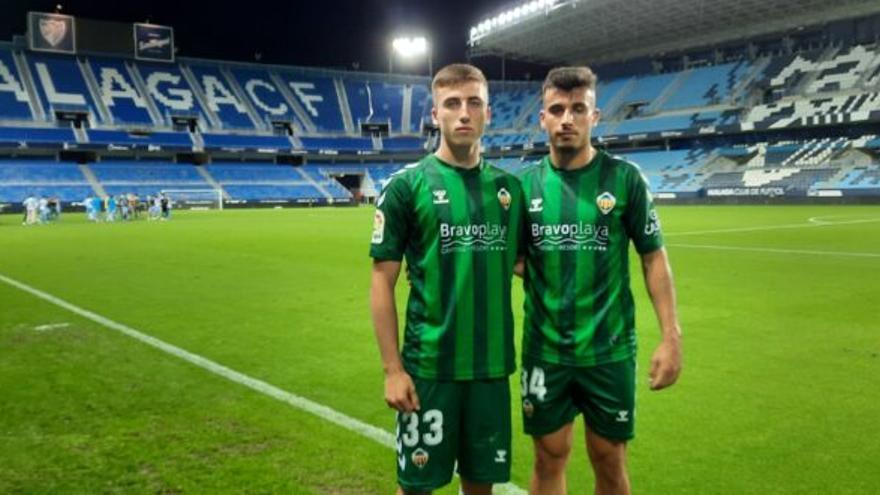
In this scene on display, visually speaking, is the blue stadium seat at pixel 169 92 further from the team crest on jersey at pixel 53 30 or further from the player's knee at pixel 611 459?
the player's knee at pixel 611 459

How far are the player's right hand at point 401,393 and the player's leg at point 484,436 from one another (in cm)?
22

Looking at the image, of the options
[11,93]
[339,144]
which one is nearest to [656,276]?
[11,93]

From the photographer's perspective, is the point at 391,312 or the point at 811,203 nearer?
the point at 391,312

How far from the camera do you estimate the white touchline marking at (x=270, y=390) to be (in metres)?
4.79

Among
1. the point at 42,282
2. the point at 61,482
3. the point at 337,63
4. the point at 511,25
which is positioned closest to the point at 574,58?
the point at 511,25

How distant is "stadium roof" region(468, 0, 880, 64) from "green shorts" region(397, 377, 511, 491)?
51677 mm

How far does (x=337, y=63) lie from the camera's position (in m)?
73.4

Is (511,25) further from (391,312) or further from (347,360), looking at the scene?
(391,312)

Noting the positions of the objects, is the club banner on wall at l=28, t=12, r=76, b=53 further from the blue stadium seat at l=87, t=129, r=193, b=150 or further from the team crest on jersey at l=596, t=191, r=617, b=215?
the team crest on jersey at l=596, t=191, r=617, b=215

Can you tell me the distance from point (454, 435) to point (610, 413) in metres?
0.74

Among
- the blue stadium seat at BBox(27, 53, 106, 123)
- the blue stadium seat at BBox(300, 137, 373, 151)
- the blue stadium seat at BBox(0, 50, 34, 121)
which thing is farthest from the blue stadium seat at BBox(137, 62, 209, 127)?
the blue stadium seat at BBox(0, 50, 34, 121)

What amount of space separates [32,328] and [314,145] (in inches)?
2359

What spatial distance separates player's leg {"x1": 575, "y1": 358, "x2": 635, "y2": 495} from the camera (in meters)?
3.19

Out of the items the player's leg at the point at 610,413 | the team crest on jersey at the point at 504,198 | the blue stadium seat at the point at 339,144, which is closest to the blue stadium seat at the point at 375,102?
the blue stadium seat at the point at 339,144
